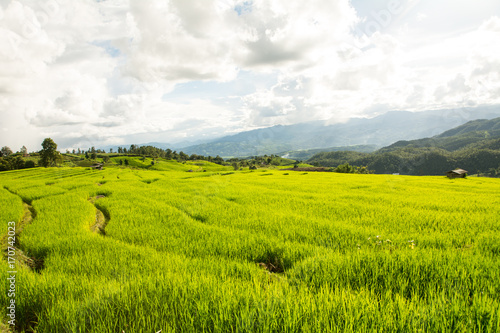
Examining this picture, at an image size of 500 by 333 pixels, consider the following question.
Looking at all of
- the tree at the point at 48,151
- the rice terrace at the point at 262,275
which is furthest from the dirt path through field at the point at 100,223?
the tree at the point at 48,151

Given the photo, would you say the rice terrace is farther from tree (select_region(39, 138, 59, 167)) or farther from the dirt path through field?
tree (select_region(39, 138, 59, 167))

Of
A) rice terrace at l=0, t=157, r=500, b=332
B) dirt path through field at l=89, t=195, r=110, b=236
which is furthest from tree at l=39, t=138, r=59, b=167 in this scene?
rice terrace at l=0, t=157, r=500, b=332

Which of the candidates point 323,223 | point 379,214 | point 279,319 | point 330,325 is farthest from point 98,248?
point 379,214

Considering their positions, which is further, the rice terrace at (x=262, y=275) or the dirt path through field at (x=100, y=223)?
the dirt path through field at (x=100, y=223)

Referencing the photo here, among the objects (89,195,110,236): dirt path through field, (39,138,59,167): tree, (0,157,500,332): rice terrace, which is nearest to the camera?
(0,157,500,332): rice terrace

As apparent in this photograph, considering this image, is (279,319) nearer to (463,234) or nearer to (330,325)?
(330,325)

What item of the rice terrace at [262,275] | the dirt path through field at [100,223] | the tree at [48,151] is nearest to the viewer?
the rice terrace at [262,275]

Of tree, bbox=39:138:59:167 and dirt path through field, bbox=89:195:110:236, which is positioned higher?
tree, bbox=39:138:59:167

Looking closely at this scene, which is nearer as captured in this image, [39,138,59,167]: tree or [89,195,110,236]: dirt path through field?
[89,195,110,236]: dirt path through field

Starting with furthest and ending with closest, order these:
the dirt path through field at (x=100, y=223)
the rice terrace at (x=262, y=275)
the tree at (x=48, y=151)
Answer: the tree at (x=48, y=151), the dirt path through field at (x=100, y=223), the rice terrace at (x=262, y=275)

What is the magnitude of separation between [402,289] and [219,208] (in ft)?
29.0

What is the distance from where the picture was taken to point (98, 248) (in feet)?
19.6

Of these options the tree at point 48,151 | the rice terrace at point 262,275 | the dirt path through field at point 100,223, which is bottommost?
the dirt path through field at point 100,223

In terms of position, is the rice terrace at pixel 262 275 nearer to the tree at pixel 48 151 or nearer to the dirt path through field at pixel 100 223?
the dirt path through field at pixel 100 223
